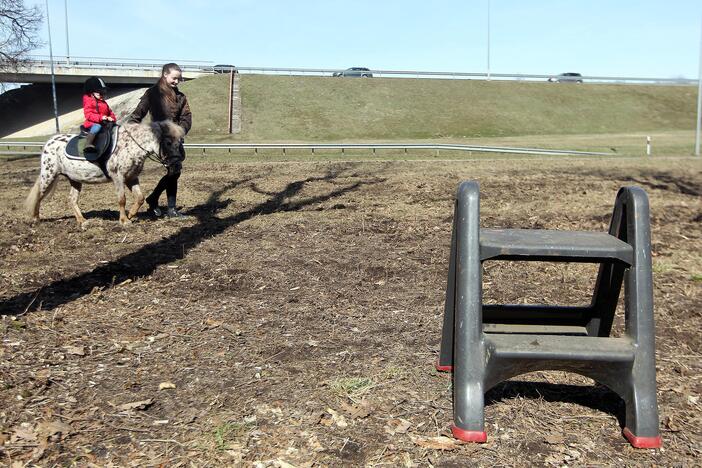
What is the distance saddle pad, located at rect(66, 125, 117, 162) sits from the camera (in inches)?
373

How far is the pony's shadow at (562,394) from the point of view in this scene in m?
3.92

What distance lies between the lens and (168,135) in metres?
9.47

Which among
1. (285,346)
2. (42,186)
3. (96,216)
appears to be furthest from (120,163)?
(285,346)

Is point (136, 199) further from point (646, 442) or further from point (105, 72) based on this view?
point (105, 72)

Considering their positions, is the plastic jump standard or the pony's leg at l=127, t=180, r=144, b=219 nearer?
the plastic jump standard

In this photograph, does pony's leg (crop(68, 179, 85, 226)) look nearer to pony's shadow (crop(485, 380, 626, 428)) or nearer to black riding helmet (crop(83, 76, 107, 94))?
black riding helmet (crop(83, 76, 107, 94))

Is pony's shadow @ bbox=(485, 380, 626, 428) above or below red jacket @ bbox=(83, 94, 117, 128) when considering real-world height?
below

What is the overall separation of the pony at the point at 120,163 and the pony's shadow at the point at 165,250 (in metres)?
1.14

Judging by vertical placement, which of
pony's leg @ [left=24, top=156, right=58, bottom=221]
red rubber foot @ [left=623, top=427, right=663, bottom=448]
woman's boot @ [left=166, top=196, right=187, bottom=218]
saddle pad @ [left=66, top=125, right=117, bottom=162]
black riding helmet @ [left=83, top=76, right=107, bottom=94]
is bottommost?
red rubber foot @ [left=623, top=427, right=663, bottom=448]

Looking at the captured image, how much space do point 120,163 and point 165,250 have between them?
7.61 ft

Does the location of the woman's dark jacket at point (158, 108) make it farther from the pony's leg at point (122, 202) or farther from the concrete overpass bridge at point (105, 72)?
the concrete overpass bridge at point (105, 72)

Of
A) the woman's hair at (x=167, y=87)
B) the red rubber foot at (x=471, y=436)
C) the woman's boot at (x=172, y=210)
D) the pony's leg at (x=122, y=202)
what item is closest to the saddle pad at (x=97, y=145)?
the pony's leg at (x=122, y=202)

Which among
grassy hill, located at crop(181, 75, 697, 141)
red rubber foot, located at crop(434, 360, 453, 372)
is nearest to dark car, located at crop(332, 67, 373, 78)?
grassy hill, located at crop(181, 75, 697, 141)

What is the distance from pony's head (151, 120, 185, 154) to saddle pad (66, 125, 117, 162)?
0.64 metres
